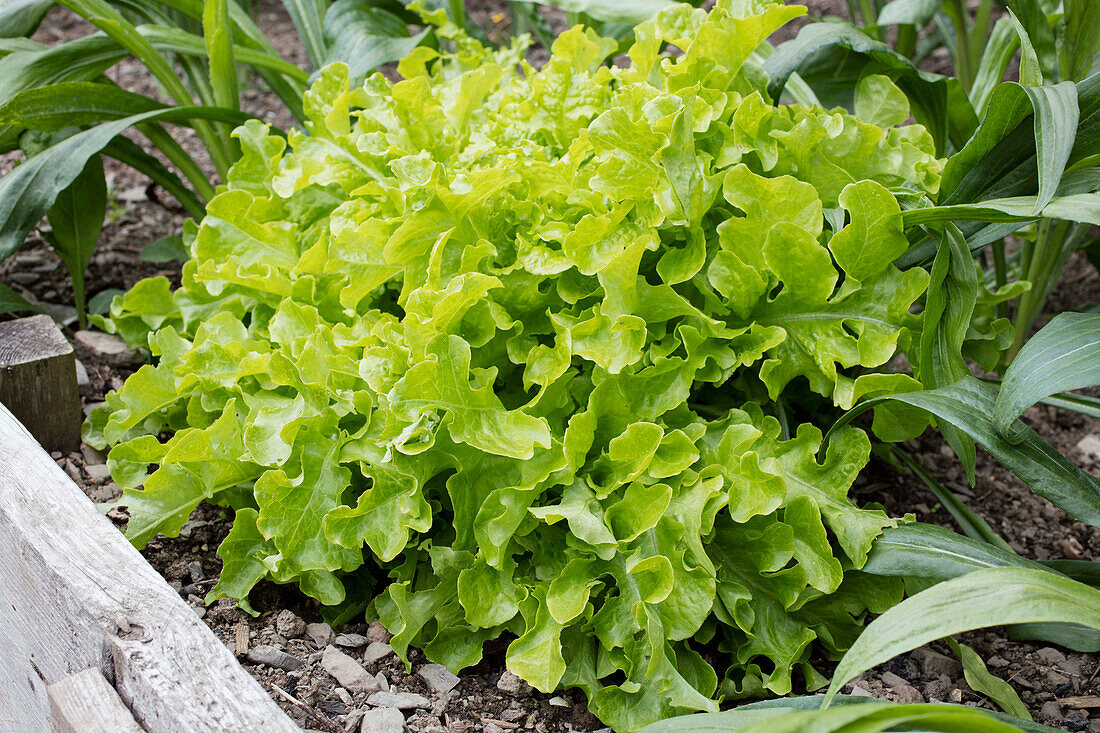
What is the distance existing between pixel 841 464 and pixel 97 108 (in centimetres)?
151

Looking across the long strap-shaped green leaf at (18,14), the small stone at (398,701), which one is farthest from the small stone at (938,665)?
the long strap-shaped green leaf at (18,14)

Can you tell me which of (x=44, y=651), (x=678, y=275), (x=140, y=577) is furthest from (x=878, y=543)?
(x=44, y=651)

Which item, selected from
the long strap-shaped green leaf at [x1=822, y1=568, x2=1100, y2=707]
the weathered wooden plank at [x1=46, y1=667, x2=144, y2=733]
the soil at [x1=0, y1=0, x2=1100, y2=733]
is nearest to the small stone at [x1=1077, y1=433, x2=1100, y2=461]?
the soil at [x1=0, y1=0, x2=1100, y2=733]

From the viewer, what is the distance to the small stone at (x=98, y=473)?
1479 mm

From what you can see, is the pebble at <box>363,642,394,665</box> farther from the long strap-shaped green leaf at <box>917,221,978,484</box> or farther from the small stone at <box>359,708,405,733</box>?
the long strap-shaped green leaf at <box>917,221,978,484</box>

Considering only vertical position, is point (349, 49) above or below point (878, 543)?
above

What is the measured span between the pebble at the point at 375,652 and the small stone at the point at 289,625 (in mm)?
96

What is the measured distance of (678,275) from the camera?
3.82ft

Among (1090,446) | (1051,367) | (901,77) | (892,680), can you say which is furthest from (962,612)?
(1090,446)

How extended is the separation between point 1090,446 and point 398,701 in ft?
4.74

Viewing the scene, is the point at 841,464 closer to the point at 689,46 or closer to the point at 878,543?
the point at 878,543

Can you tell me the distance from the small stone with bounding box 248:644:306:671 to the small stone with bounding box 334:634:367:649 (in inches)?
2.6

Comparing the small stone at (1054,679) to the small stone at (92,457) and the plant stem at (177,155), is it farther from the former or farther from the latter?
the plant stem at (177,155)

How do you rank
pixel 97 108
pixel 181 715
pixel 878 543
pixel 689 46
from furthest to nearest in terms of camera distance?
pixel 97 108 < pixel 689 46 < pixel 878 543 < pixel 181 715
